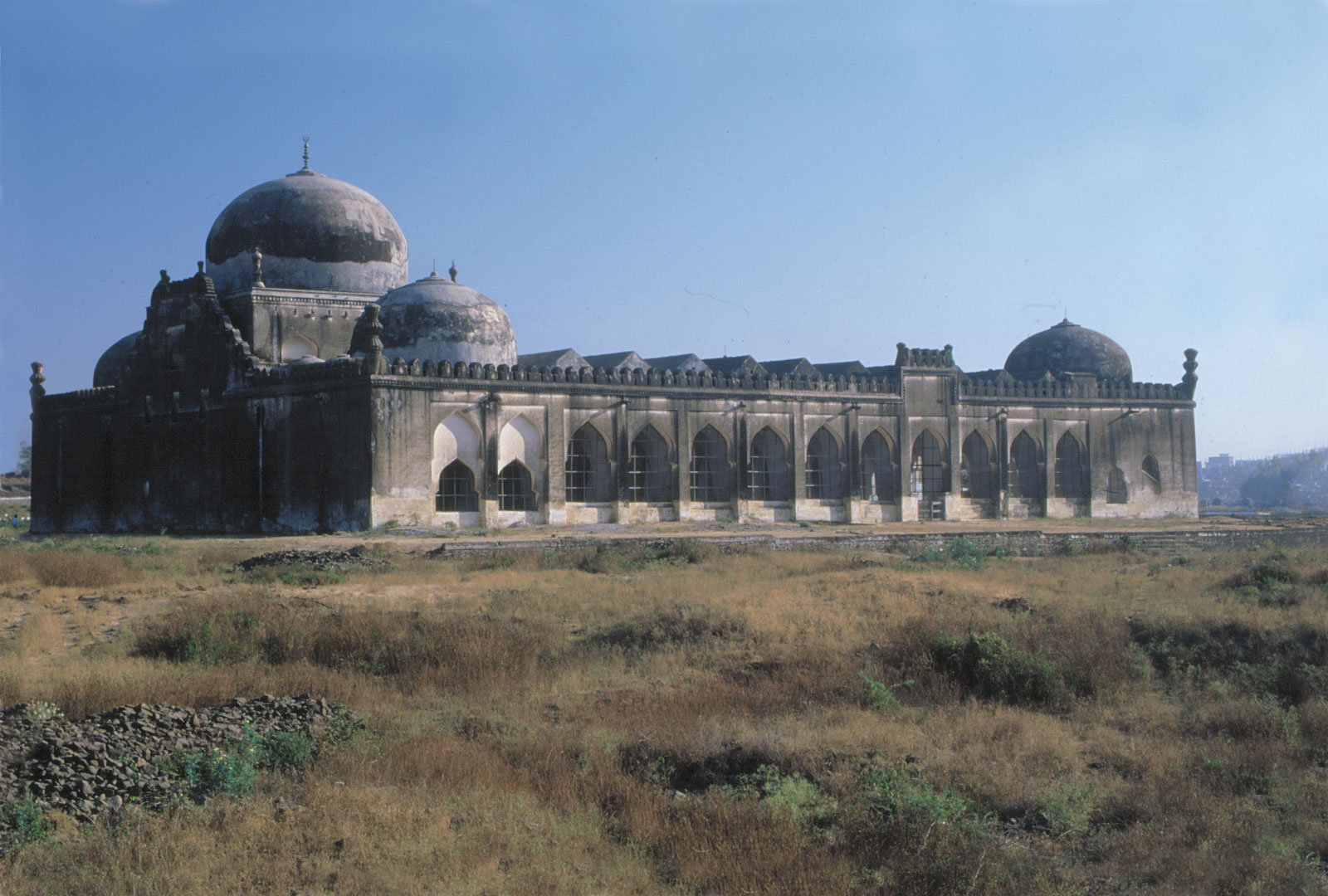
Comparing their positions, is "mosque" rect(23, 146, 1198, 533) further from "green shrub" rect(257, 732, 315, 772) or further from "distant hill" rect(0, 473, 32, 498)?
"distant hill" rect(0, 473, 32, 498)

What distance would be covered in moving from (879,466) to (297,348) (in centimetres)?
1604

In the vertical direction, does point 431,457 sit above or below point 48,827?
above

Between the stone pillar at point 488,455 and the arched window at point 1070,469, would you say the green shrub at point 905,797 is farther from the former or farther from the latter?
the arched window at point 1070,469

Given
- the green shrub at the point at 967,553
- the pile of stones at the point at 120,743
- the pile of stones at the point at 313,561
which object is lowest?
the pile of stones at the point at 120,743

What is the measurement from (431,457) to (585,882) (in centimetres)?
2063

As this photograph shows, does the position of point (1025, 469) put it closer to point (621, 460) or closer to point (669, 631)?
point (621, 460)

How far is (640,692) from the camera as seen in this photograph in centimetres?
1108

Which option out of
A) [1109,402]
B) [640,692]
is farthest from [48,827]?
[1109,402]

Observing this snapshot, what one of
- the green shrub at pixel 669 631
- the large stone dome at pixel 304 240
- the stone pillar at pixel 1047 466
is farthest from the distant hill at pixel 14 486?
the green shrub at pixel 669 631

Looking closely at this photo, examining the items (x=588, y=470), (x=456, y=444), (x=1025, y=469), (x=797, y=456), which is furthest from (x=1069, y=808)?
(x=1025, y=469)

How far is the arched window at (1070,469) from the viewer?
3628 cm

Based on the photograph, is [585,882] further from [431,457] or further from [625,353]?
[625,353]

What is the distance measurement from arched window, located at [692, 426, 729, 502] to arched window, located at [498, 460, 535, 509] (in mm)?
5011

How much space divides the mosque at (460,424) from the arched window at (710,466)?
0.05 meters
